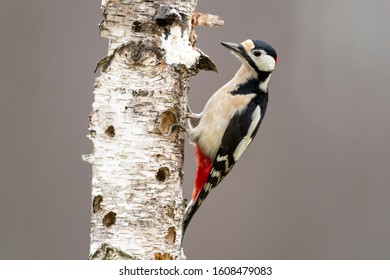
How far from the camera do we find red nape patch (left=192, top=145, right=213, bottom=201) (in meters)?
3.87

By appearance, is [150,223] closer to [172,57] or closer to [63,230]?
[172,57]

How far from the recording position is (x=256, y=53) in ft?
12.7

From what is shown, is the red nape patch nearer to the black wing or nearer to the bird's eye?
the black wing

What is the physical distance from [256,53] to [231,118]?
1.12 ft

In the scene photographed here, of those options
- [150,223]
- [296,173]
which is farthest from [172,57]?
[296,173]

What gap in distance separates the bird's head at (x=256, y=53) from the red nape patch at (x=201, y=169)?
496 millimetres

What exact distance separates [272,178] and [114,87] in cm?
337

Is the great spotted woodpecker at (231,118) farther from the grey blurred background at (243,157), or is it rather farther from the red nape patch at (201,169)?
the grey blurred background at (243,157)

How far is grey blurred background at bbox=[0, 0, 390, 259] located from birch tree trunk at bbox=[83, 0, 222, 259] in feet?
8.06

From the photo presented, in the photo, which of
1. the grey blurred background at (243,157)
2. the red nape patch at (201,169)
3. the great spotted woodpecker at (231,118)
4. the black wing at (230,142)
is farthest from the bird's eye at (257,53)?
the grey blurred background at (243,157)

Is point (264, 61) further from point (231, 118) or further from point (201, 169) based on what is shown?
point (201, 169)

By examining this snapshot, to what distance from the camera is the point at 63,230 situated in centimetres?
573

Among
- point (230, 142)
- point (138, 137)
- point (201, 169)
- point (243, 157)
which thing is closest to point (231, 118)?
point (230, 142)

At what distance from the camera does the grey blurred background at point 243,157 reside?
19.2 feet
